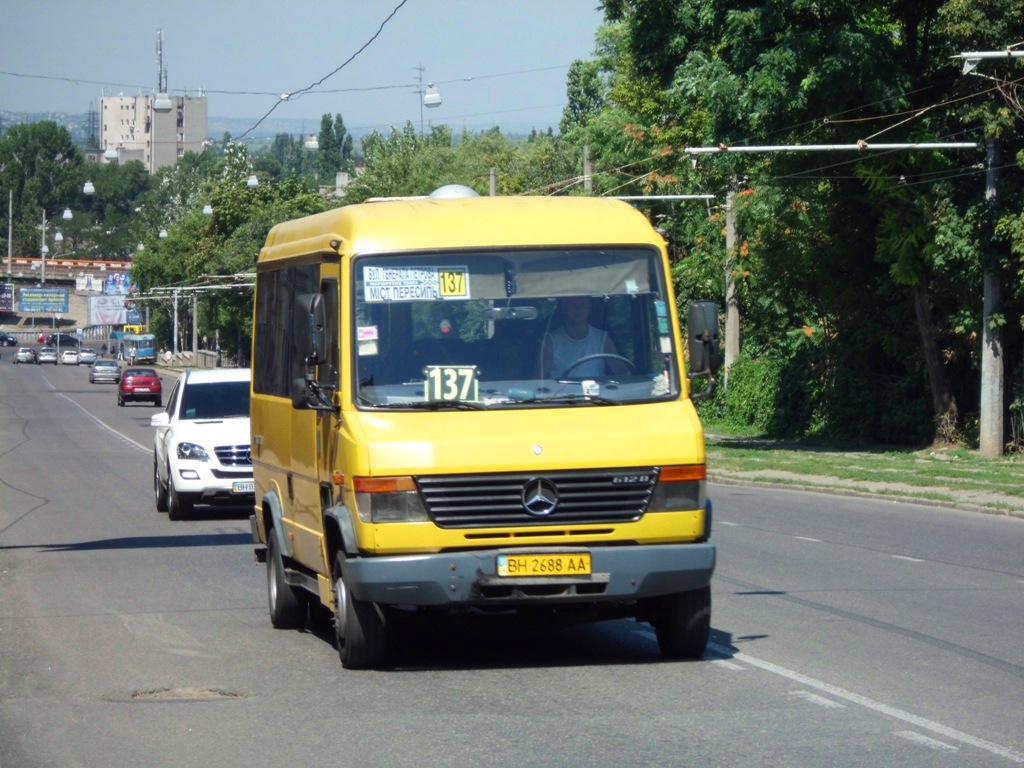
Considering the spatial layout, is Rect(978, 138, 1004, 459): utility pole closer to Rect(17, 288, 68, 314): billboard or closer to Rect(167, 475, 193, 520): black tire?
Rect(167, 475, 193, 520): black tire

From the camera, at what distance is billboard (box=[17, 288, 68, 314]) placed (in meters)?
166

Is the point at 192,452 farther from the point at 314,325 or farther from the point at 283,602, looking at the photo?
the point at 314,325

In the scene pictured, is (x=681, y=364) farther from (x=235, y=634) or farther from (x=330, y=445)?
(x=235, y=634)

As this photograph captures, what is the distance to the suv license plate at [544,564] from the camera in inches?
340

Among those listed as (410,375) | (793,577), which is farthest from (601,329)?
(793,577)

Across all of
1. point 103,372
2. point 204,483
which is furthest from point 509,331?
point 103,372

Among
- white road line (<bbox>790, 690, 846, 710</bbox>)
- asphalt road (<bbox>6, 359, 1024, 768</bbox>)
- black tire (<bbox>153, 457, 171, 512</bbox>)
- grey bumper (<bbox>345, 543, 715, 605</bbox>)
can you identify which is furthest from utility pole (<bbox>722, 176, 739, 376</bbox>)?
white road line (<bbox>790, 690, 846, 710</bbox>)

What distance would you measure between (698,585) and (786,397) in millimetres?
A: 31233

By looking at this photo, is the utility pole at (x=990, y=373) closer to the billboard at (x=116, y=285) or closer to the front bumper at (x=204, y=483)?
the front bumper at (x=204, y=483)

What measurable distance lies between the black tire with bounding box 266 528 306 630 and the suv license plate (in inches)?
106

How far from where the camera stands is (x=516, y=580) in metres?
8.66

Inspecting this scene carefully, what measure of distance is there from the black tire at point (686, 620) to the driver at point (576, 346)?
4.45 feet

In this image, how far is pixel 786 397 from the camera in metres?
39.6

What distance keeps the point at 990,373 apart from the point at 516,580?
2237cm
